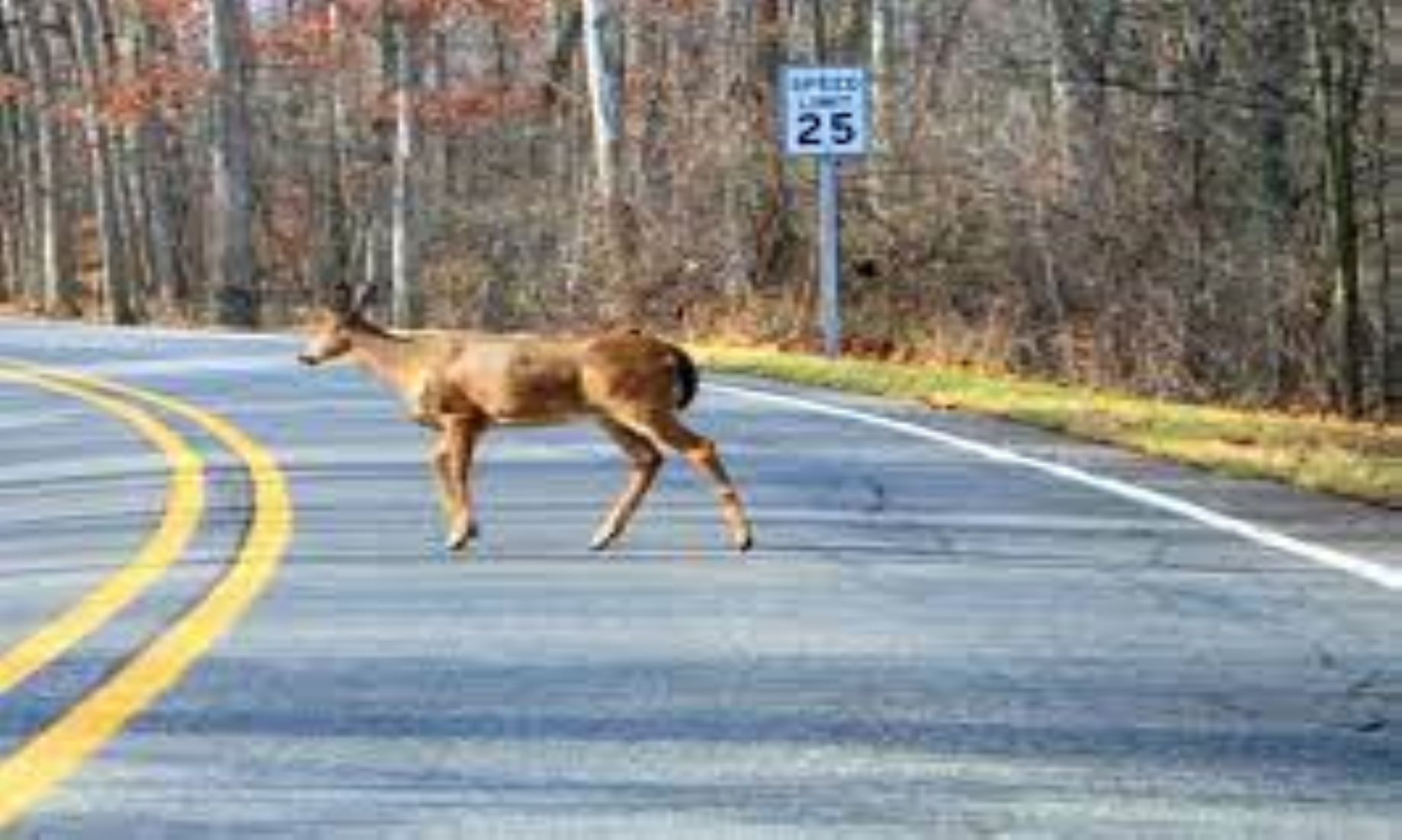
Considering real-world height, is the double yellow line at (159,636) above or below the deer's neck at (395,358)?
below

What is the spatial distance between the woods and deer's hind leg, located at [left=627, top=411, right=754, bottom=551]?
13.0 m

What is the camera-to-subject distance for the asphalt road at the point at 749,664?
579 centimetres

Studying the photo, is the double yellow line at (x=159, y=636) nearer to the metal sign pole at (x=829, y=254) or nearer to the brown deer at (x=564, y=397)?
the brown deer at (x=564, y=397)

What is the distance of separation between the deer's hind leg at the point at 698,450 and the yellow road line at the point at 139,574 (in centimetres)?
191

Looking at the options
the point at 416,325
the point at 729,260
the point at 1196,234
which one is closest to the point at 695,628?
the point at 1196,234

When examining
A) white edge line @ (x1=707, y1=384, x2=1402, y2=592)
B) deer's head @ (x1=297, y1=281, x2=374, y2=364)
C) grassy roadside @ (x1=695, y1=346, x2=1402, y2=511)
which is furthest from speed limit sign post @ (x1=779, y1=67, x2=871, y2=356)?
deer's head @ (x1=297, y1=281, x2=374, y2=364)

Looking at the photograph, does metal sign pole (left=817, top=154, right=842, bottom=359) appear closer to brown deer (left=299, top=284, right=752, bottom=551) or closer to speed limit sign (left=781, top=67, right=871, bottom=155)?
speed limit sign (left=781, top=67, right=871, bottom=155)

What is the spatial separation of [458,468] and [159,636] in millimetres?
2451

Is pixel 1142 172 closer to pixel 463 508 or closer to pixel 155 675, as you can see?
pixel 463 508

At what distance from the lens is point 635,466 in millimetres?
10930

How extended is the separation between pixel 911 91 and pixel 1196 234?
566cm

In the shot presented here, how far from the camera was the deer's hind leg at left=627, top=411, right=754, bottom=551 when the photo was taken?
34.1 ft

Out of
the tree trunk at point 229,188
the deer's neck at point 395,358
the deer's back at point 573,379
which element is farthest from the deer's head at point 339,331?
the tree trunk at point 229,188

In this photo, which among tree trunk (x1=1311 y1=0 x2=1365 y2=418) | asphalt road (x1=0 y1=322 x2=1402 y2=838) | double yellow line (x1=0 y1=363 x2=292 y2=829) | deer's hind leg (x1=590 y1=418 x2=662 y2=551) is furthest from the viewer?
tree trunk (x1=1311 y1=0 x2=1365 y2=418)
